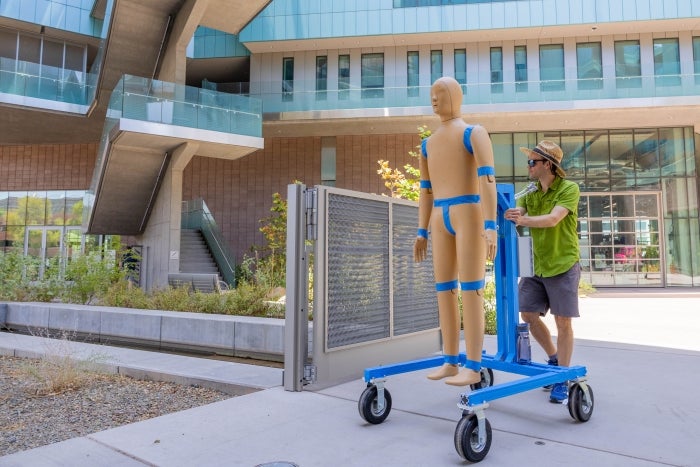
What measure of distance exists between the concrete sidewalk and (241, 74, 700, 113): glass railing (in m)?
16.8

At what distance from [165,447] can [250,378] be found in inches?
76.3

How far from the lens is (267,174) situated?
2573 cm

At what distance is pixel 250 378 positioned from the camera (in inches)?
205

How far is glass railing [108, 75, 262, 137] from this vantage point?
50.8 feet

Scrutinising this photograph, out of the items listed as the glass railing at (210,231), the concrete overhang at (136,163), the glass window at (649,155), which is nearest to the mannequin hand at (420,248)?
the concrete overhang at (136,163)

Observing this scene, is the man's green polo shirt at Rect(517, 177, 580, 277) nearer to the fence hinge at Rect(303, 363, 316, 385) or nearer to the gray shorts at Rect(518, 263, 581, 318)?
the gray shorts at Rect(518, 263, 581, 318)

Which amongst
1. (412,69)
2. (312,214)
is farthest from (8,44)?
(312,214)

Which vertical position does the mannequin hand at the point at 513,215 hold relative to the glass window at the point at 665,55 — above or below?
below

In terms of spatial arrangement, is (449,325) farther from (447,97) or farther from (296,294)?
(447,97)

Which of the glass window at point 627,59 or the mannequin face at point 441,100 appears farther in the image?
the glass window at point 627,59

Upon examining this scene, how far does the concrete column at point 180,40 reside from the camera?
679 inches

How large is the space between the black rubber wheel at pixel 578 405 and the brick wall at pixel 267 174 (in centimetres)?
2093

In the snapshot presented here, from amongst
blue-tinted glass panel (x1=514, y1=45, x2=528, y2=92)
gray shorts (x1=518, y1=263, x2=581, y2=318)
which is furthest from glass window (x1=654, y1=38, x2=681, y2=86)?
gray shorts (x1=518, y1=263, x2=581, y2=318)

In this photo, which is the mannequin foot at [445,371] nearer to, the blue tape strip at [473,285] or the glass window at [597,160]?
the blue tape strip at [473,285]
